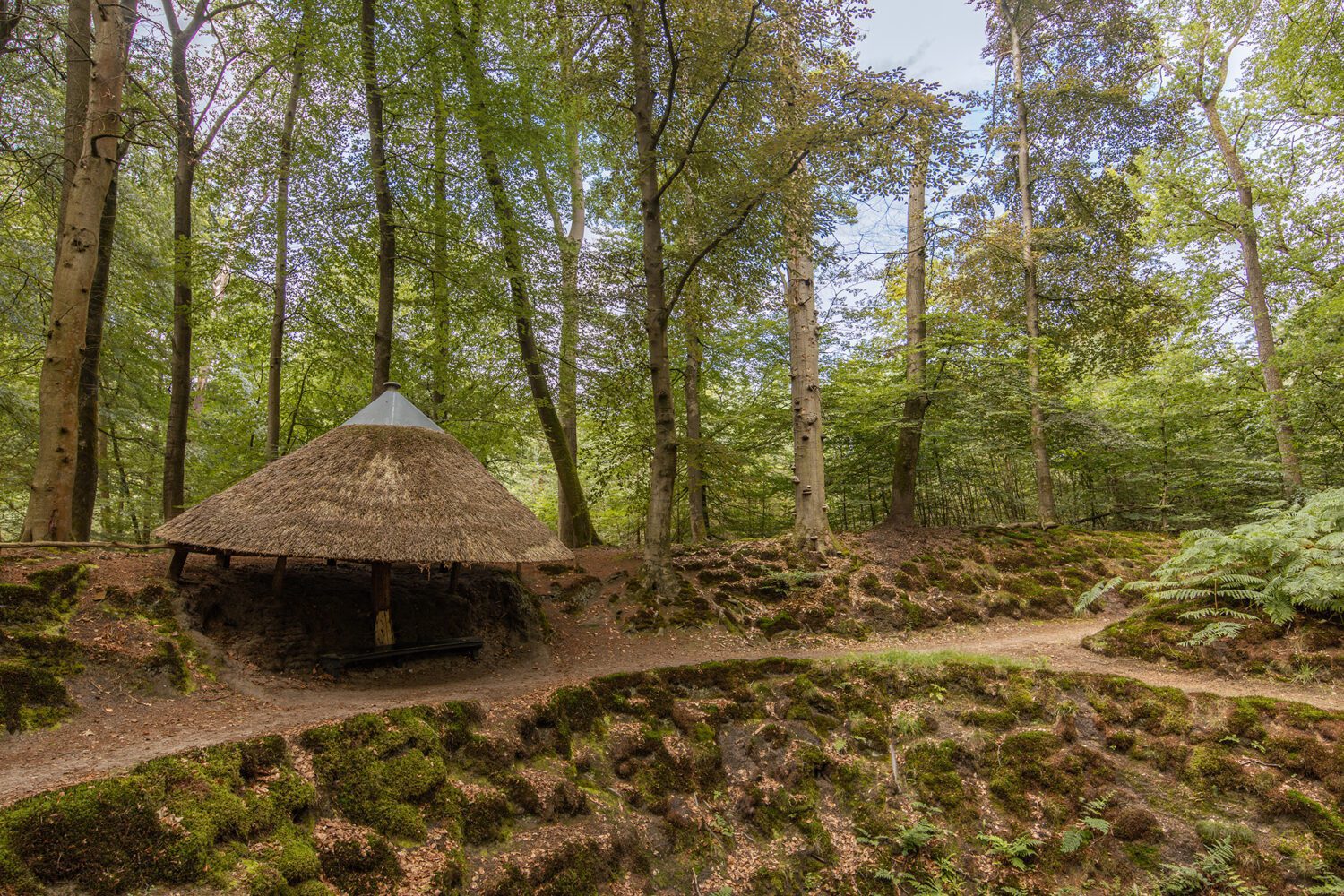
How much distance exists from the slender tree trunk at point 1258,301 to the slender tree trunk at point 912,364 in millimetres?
5615

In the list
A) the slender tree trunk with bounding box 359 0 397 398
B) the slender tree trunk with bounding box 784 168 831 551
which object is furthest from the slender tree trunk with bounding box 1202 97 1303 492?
the slender tree trunk with bounding box 359 0 397 398

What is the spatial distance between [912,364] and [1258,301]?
21.9 feet

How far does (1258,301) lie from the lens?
10.4 m

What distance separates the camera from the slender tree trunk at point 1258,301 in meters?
9.77

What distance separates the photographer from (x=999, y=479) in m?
14.5

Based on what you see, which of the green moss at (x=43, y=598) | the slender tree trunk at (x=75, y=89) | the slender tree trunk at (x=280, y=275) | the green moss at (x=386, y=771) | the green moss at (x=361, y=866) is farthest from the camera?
the slender tree trunk at (x=280, y=275)

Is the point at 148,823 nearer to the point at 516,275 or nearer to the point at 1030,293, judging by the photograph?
the point at 516,275

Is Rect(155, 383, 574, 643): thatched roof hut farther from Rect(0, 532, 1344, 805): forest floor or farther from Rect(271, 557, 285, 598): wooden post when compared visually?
Rect(0, 532, 1344, 805): forest floor

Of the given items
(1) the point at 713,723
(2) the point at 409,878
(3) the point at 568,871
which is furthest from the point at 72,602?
(1) the point at 713,723

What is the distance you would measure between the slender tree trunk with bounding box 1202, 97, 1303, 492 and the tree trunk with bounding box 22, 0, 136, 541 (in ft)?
52.9

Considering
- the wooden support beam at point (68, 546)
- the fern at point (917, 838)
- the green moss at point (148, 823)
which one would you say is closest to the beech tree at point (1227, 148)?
the fern at point (917, 838)

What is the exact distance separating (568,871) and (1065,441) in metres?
12.2

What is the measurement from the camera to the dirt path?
350 cm

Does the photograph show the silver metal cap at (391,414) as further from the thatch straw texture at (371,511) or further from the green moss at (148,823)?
the green moss at (148,823)
